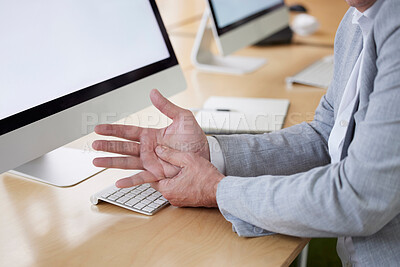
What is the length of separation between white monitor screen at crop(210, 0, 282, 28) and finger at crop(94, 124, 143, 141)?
0.70 metres

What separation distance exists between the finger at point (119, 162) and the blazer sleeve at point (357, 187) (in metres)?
0.24

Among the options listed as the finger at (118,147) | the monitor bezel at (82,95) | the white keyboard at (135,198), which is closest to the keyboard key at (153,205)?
the white keyboard at (135,198)

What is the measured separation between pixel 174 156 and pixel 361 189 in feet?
1.16

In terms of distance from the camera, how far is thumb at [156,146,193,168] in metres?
0.91

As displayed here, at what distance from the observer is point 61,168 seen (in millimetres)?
1059

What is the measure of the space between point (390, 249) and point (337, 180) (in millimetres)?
159

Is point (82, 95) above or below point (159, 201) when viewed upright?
above

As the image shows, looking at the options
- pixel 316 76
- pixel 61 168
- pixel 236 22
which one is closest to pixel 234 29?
pixel 236 22

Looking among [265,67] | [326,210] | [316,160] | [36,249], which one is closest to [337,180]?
[326,210]

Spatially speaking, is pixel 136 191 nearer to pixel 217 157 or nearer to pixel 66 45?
pixel 217 157

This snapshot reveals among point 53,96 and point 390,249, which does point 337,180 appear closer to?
point 390,249

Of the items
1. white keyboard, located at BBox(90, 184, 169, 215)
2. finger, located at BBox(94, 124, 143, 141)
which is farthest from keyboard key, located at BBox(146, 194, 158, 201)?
finger, located at BBox(94, 124, 143, 141)

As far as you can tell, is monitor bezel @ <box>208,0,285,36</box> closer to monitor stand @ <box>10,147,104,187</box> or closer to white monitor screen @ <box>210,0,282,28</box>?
white monitor screen @ <box>210,0,282,28</box>

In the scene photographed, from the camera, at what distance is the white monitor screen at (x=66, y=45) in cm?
89
